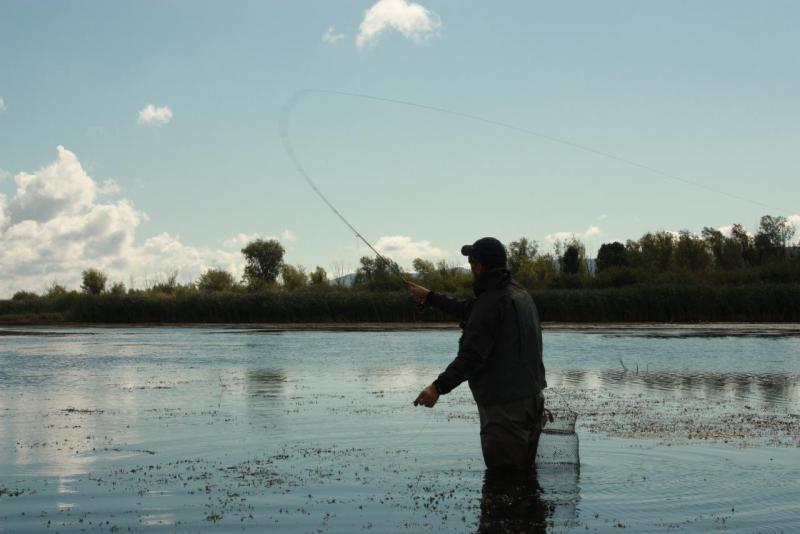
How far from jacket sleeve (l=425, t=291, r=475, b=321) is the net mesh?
3.83 feet

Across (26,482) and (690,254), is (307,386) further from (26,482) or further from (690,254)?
(690,254)

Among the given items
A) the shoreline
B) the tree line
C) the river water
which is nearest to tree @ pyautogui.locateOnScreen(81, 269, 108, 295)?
the tree line

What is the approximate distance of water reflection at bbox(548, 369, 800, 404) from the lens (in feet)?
55.9

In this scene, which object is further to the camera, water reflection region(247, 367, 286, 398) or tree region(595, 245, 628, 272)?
tree region(595, 245, 628, 272)

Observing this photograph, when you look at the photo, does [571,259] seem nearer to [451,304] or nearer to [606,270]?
[606,270]

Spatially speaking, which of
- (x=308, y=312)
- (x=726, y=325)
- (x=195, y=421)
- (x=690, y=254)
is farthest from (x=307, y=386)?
(x=690, y=254)

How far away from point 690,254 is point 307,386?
68.1 meters

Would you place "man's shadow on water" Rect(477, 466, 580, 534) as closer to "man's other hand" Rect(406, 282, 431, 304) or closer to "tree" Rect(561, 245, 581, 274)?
"man's other hand" Rect(406, 282, 431, 304)

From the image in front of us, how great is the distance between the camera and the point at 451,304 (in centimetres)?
837

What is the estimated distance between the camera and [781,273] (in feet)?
196

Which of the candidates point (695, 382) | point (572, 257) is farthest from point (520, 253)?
point (695, 382)

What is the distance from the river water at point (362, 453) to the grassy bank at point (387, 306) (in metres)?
27.9

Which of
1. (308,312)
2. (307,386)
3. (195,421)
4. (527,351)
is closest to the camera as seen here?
(527,351)

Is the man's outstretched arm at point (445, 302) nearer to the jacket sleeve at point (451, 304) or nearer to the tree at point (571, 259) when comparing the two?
the jacket sleeve at point (451, 304)
